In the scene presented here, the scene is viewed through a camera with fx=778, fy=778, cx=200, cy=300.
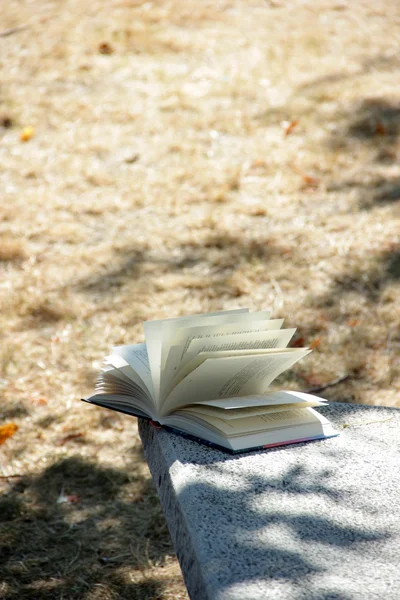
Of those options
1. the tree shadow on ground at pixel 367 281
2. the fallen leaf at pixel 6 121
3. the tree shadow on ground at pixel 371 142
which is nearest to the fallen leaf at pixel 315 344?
the tree shadow on ground at pixel 367 281

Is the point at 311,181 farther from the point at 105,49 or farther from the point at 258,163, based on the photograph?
the point at 105,49

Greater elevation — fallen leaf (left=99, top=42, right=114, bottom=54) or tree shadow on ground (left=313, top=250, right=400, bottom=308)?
fallen leaf (left=99, top=42, right=114, bottom=54)

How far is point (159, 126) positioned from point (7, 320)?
2.35 meters

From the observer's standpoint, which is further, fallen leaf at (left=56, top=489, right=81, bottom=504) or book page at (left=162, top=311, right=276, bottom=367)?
fallen leaf at (left=56, top=489, right=81, bottom=504)

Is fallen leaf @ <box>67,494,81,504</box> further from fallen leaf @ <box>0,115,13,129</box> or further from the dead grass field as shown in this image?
fallen leaf @ <box>0,115,13,129</box>

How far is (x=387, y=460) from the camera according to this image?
2.06 m

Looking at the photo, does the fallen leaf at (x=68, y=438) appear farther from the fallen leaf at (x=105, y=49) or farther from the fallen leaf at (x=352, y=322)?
the fallen leaf at (x=105, y=49)

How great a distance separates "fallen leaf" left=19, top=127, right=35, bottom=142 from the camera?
5.66 meters

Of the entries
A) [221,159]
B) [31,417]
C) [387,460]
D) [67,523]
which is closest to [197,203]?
[221,159]

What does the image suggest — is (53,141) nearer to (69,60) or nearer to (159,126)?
(159,126)

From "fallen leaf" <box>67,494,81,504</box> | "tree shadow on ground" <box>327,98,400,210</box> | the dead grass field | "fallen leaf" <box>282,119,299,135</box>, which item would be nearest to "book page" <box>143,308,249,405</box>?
the dead grass field

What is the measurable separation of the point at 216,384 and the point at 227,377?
36 millimetres

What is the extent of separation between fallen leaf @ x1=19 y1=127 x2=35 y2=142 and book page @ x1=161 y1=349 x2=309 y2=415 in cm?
395

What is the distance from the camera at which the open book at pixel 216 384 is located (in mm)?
2053
